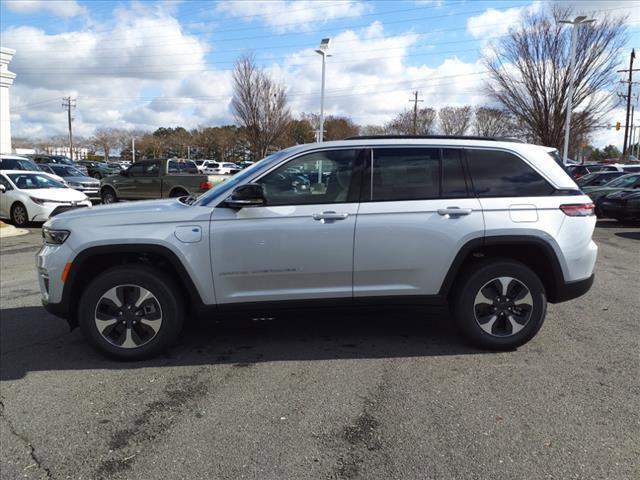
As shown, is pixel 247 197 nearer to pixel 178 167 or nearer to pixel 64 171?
pixel 178 167

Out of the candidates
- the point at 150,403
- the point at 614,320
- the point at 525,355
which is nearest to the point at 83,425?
the point at 150,403

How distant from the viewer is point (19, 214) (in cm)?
1382

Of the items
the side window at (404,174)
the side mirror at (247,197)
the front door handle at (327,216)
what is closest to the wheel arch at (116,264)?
the side mirror at (247,197)

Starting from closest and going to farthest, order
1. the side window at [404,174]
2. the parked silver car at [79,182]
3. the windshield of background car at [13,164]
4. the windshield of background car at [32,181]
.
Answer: the side window at [404,174]
the windshield of background car at [32,181]
the windshield of background car at [13,164]
the parked silver car at [79,182]

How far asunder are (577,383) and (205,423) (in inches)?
106

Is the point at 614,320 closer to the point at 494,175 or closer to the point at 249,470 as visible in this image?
the point at 494,175

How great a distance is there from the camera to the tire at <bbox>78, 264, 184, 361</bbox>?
13.7ft

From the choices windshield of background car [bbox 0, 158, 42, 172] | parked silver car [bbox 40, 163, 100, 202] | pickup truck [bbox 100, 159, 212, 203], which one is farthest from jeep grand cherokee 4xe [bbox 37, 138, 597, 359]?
windshield of background car [bbox 0, 158, 42, 172]

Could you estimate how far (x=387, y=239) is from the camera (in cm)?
420

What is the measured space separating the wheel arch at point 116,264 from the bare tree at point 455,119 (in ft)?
178

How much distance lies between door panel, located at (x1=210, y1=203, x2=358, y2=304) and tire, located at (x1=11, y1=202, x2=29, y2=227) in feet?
38.7

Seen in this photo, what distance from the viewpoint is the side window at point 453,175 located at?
4336 mm

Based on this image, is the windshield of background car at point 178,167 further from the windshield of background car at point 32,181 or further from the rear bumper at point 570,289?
the rear bumper at point 570,289

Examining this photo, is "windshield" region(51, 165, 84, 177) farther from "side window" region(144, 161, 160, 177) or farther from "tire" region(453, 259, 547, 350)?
"tire" region(453, 259, 547, 350)
